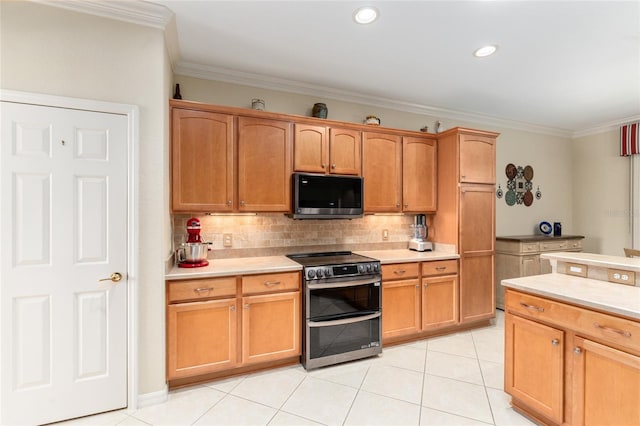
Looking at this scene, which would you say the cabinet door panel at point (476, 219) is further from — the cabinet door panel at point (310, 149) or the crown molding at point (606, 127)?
the crown molding at point (606, 127)

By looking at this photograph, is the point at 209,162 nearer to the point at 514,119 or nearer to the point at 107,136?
the point at 107,136

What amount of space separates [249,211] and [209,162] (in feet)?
1.87

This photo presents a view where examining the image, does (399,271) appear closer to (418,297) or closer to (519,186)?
(418,297)

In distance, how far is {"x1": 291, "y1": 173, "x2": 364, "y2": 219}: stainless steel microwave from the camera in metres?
2.94

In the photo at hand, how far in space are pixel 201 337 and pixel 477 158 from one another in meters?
3.48

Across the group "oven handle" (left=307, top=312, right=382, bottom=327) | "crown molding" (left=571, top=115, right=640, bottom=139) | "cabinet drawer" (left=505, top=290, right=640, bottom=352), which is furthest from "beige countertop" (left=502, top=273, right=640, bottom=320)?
"crown molding" (left=571, top=115, right=640, bottom=139)

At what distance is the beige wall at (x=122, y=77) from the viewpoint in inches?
73.7

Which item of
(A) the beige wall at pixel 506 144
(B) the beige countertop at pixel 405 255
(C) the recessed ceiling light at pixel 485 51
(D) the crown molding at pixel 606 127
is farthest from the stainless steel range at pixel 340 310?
(D) the crown molding at pixel 606 127

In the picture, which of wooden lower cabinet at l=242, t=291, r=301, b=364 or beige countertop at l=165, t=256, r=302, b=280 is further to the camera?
wooden lower cabinet at l=242, t=291, r=301, b=364

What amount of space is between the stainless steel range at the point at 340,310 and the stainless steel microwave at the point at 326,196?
1.59 feet

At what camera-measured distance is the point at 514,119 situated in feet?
15.1

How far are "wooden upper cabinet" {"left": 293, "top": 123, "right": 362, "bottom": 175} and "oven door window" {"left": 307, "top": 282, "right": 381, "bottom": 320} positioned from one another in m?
1.23

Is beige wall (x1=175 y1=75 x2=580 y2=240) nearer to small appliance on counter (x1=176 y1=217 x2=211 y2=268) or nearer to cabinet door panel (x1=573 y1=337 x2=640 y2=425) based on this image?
small appliance on counter (x1=176 y1=217 x2=211 y2=268)

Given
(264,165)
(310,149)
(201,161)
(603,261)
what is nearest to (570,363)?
(603,261)
